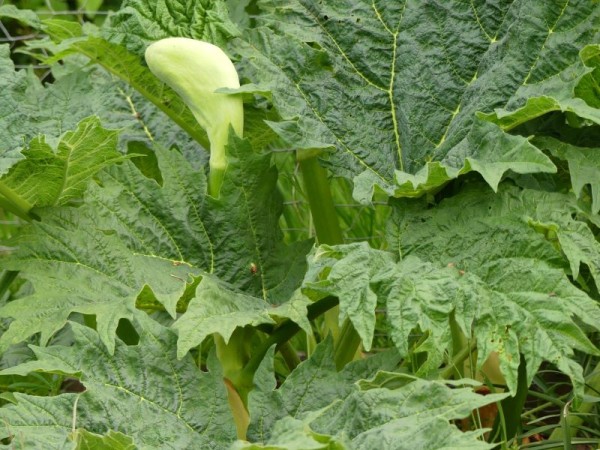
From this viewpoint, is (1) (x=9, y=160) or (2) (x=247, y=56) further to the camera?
(2) (x=247, y=56)

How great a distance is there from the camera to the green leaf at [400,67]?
1.57 m

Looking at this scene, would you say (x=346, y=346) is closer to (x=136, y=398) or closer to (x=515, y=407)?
(x=515, y=407)

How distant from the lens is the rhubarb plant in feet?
4.26

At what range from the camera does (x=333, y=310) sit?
1.72m

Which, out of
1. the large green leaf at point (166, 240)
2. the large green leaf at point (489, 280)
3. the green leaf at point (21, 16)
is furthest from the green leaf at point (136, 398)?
the green leaf at point (21, 16)

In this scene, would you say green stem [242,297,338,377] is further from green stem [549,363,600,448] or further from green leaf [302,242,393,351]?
green stem [549,363,600,448]

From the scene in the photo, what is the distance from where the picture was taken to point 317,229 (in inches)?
71.4

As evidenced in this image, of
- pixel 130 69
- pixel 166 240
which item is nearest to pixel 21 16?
pixel 130 69

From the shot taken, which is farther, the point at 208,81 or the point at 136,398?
the point at 208,81

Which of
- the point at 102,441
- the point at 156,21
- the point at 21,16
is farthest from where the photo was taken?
the point at 21,16

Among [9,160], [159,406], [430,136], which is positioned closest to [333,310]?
[430,136]

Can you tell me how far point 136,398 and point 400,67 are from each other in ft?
2.31

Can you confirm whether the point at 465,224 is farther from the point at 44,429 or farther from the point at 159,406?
the point at 44,429

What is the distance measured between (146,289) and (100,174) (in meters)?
0.25
